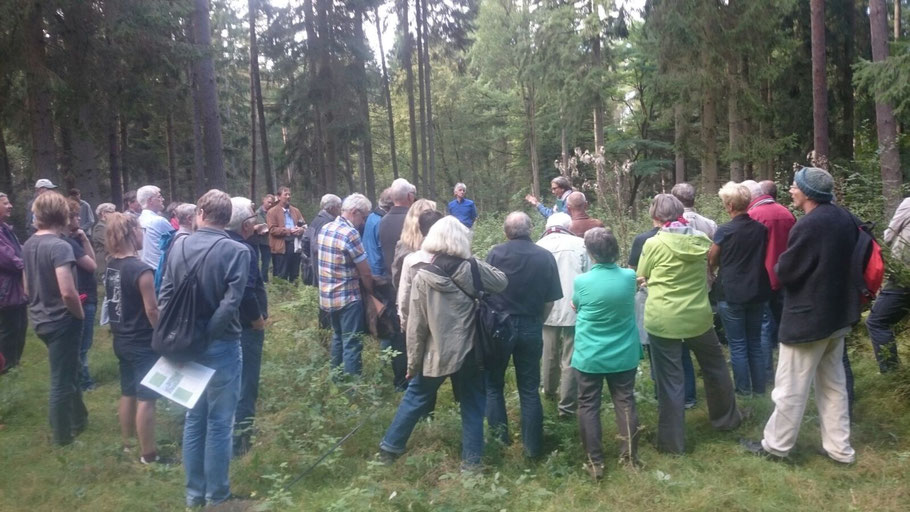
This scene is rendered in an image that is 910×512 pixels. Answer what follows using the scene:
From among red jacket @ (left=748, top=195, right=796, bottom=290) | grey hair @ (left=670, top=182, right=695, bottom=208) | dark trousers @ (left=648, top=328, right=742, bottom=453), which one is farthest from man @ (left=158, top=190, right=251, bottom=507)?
red jacket @ (left=748, top=195, right=796, bottom=290)

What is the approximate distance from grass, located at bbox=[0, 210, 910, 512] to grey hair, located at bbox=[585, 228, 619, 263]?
56.7 inches

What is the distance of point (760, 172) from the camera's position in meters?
19.6

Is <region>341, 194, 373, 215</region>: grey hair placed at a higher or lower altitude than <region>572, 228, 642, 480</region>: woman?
higher

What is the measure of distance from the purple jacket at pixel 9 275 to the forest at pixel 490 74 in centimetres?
584

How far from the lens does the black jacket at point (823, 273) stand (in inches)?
159

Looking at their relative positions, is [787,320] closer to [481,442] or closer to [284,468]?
[481,442]

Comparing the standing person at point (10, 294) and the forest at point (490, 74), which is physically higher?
the forest at point (490, 74)

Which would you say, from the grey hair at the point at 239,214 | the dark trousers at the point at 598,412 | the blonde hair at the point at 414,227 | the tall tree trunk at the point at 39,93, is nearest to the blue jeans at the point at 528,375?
the dark trousers at the point at 598,412

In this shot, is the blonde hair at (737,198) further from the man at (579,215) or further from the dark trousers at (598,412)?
the dark trousers at (598,412)

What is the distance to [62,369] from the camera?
16.7 feet

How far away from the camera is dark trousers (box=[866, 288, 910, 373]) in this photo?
5.25 metres

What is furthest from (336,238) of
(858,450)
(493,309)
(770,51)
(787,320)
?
(770,51)

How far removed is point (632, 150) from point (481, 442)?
2360 cm

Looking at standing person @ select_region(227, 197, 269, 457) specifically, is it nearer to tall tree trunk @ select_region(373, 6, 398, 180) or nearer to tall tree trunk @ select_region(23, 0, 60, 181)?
tall tree trunk @ select_region(23, 0, 60, 181)
